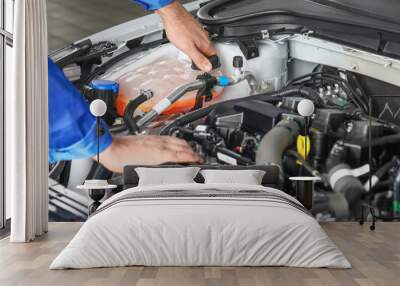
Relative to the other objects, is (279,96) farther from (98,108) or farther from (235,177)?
(98,108)

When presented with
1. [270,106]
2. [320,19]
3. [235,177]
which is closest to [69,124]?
[235,177]

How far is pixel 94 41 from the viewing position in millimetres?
7938

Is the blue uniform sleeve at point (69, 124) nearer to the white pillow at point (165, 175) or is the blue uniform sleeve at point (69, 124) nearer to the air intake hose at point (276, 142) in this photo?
the white pillow at point (165, 175)

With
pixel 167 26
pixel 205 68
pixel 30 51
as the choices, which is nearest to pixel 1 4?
pixel 30 51

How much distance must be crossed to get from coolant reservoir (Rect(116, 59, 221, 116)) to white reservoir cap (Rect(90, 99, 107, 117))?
41 centimetres

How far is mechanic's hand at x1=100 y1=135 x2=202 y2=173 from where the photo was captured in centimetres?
786

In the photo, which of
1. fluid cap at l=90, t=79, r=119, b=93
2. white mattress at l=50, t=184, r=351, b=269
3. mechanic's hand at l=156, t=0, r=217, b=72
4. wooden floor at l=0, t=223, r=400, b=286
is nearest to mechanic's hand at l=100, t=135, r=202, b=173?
fluid cap at l=90, t=79, r=119, b=93

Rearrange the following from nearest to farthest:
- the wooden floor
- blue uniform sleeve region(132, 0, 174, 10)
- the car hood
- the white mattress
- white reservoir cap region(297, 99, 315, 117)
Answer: the wooden floor < the white mattress < white reservoir cap region(297, 99, 315, 117) < the car hood < blue uniform sleeve region(132, 0, 174, 10)

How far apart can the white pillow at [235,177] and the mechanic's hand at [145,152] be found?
70 centimetres

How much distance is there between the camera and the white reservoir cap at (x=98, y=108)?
7465mm

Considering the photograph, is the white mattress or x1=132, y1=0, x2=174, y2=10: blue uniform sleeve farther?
x1=132, y1=0, x2=174, y2=10: blue uniform sleeve

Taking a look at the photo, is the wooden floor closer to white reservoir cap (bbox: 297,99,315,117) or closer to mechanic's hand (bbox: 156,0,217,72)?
white reservoir cap (bbox: 297,99,315,117)

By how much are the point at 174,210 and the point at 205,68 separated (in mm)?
3485

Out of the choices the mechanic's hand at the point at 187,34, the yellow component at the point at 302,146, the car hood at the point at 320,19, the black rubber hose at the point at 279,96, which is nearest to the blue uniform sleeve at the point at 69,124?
the black rubber hose at the point at 279,96
